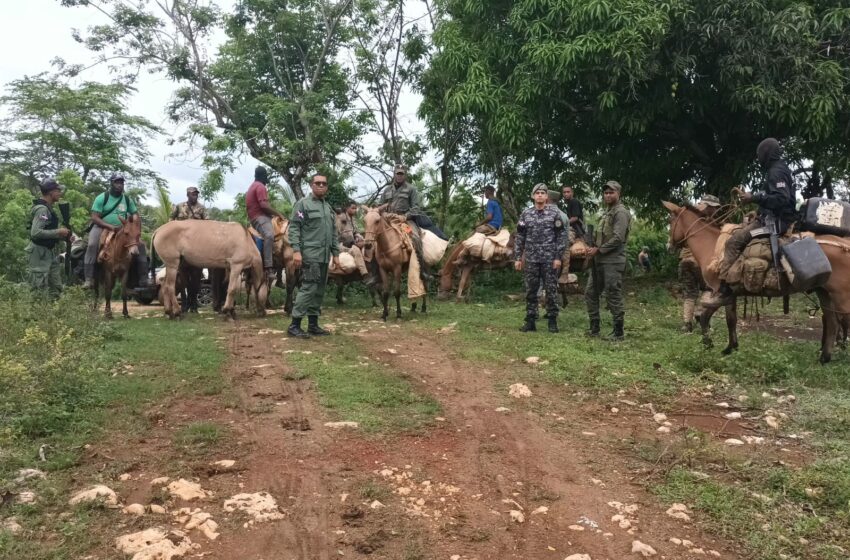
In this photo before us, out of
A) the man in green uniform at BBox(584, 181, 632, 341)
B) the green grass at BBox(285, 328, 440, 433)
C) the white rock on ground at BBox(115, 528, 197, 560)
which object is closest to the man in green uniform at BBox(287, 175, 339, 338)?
the green grass at BBox(285, 328, 440, 433)

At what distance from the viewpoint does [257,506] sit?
12.0 ft

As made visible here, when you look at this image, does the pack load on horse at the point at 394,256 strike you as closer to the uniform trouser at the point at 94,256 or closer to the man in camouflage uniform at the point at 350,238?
the man in camouflage uniform at the point at 350,238

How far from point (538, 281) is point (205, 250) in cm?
536

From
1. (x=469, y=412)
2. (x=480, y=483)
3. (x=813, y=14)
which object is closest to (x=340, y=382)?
(x=469, y=412)

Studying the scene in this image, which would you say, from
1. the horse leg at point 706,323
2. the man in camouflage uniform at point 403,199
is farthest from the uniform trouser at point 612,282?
the man in camouflage uniform at point 403,199

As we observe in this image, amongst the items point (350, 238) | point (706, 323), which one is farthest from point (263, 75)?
point (706, 323)

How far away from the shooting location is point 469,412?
552 centimetres

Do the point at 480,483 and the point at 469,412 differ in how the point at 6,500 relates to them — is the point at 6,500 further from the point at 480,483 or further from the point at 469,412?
the point at 469,412

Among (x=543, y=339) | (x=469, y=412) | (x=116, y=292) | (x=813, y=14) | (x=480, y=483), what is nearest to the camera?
(x=480, y=483)

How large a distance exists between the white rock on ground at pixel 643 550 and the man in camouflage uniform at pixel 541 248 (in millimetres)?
6056

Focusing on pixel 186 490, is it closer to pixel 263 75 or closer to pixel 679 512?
pixel 679 512

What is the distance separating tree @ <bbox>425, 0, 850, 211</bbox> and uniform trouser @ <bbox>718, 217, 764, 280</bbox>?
4472 mm

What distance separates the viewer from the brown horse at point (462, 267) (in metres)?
13.3

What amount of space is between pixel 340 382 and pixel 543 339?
3.44m
